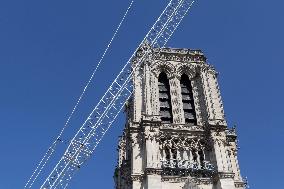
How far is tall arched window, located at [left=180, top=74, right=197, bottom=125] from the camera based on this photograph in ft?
214

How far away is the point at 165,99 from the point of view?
6700cm

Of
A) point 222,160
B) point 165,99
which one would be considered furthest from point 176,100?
point 222,160

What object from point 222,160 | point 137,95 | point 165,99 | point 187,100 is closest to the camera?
point 222,160

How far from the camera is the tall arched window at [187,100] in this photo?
6519 centimetres

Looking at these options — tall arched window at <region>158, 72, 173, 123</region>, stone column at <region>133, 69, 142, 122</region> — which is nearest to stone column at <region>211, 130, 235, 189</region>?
tall arched window at <region>158, 72, 173, 123</region>

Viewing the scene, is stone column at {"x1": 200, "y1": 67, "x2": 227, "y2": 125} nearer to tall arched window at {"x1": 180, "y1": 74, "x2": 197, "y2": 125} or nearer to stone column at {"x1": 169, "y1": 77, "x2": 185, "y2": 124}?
tall arched window at {"x1": 180, "y1": 74, "x2": 197, "y2": 125}

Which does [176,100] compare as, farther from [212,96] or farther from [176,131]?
[176,131]

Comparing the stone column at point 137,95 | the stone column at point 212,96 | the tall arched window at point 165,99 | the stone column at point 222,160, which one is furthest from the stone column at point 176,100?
the stone column at point 222,160

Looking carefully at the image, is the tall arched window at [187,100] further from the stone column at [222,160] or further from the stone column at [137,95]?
the stone column at [137,95]

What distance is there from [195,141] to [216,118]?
4.16m

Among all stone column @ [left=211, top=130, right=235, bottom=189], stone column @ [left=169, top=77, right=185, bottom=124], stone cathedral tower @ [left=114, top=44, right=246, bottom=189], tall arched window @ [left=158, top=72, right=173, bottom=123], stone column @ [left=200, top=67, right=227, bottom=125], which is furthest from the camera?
tall arched window @ [left=158, top=72, right=173, bottom=123]

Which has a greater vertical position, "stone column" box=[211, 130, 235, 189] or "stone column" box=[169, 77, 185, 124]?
"stone column" box=[169, 77, 185, 124]

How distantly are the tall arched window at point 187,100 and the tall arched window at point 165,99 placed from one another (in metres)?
1.89

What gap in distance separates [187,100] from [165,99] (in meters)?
2.87
